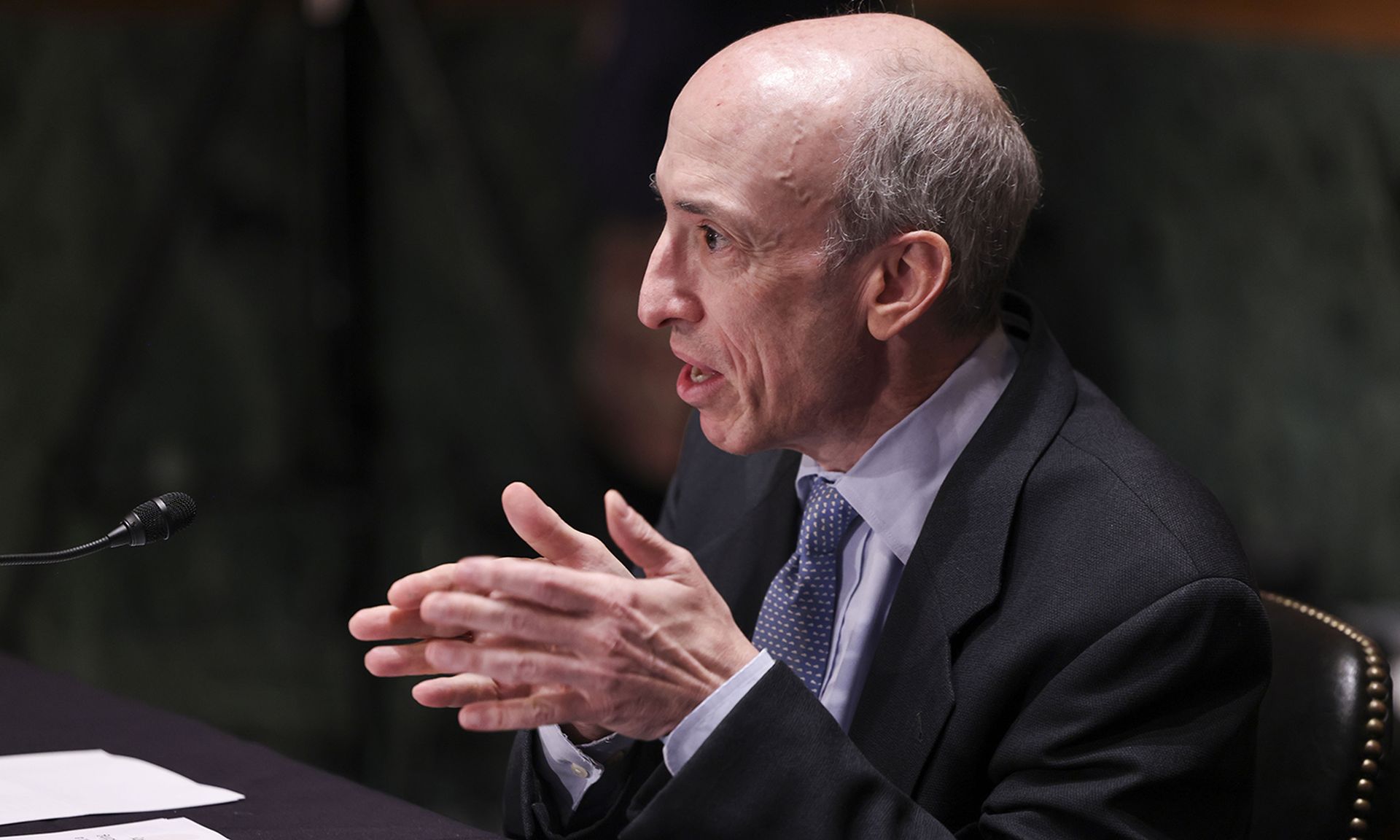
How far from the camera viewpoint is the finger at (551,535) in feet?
3.51

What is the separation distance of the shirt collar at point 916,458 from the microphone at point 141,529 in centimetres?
59

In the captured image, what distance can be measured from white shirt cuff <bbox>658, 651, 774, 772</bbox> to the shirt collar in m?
0.31

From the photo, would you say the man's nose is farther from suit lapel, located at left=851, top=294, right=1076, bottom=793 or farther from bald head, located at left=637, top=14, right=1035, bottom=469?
suit lapel, located at left=851, top=294, right=1076, bottom=793

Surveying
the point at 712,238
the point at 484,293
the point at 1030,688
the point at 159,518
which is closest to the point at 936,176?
the point at 712,238

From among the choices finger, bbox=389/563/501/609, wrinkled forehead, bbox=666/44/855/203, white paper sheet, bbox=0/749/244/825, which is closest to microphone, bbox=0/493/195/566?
white paper sheet, bbox=0/749/244/825

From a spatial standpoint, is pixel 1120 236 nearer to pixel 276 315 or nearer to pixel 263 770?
pixel 276 315

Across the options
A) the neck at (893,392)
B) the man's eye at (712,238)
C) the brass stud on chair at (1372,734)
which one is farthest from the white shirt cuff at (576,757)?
the brass stud on chair at (1372,734)

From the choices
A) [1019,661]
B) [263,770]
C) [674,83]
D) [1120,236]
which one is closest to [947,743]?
[1019,661]

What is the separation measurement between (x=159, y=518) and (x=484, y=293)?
7.72ft

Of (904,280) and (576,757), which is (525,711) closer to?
(576,757)

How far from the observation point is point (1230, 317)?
3.79m

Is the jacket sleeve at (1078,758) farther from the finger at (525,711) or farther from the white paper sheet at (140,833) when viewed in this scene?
the white paper sheet at (140,833)

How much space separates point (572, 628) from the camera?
40.8 inches

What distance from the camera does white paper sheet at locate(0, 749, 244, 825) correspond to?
3.77 feet
